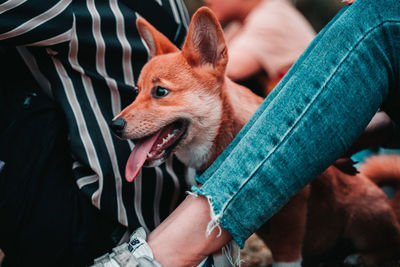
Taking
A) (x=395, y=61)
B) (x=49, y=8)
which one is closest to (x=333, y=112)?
(x=395, y=61)

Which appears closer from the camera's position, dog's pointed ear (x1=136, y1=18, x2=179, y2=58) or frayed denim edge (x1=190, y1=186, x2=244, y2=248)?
frayed denim edge (x1=190, y1=186, x2=244, y2=248)

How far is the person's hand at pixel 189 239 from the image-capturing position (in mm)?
996

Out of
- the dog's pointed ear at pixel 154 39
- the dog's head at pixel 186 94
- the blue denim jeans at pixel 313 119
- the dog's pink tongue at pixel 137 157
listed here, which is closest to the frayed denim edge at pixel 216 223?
the blue denim jeans at pixel 313 119

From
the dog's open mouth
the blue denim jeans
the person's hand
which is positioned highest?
the blue denim jeans

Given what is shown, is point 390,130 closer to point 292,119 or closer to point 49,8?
point 292,119

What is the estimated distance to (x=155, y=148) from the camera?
1.28 metres

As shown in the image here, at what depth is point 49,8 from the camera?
1.09m

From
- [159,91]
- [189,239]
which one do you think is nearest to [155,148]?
[159,91]

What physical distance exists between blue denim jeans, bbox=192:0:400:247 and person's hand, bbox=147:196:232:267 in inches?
1.8

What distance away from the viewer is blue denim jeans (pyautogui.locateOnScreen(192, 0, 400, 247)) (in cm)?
93

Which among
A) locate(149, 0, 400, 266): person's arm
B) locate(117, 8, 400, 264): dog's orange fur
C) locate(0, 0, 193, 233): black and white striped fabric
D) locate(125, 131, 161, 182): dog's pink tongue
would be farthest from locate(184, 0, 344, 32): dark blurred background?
locate(149, 0, 400, 266): person's arm

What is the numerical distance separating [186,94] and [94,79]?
1.09 ft

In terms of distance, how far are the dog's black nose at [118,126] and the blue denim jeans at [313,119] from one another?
358 mm

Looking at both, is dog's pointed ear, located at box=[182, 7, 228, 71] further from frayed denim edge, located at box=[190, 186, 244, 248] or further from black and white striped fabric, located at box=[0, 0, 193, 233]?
frayed denim edge, located at box=[190, 186, 244, 248]
